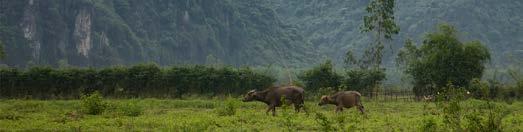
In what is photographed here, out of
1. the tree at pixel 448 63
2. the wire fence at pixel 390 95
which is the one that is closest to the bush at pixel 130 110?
the wire fence at pixel 390 95

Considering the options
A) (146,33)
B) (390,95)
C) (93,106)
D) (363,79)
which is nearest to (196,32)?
(146,33)

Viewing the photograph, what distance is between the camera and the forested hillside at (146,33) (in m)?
134

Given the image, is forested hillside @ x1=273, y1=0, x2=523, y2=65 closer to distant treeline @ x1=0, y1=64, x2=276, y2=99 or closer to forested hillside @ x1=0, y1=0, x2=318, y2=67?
forested hillside @ x1=0, y1=0, x2=318, y2=67

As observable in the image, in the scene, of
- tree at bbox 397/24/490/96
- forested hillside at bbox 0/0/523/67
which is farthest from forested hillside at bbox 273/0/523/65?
tree at bbox 397/24/490/96

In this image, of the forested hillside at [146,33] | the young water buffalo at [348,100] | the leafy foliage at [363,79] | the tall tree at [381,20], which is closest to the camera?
the young water buffalo at [348,100]

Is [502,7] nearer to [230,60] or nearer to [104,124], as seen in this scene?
[230,60]

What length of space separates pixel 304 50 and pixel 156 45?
124 feet

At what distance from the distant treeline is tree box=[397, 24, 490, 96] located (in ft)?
32.2

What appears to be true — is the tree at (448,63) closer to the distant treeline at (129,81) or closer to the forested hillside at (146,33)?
the distant treeline at (129,81)

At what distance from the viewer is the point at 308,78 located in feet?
139

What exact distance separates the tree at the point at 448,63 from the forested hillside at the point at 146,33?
3446 inches

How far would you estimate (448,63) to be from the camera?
143 ft

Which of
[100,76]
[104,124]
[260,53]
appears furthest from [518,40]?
[104,124]

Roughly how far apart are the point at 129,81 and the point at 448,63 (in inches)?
791
